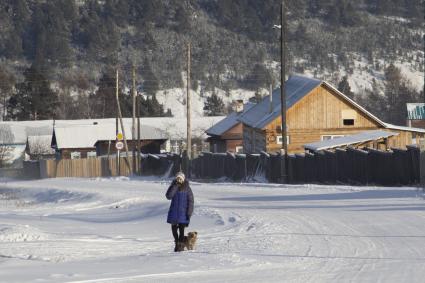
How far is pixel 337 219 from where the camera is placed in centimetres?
2116

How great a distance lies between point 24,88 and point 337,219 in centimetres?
9441

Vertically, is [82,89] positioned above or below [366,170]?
above

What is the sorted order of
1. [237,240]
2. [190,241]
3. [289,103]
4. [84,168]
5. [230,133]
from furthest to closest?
[230,133] → [84,168] → [289,103] → [237,240] → [190,241]

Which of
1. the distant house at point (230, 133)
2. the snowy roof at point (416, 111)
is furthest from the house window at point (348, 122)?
the snowy roof at point (416, 111)

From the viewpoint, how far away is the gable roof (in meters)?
59.0

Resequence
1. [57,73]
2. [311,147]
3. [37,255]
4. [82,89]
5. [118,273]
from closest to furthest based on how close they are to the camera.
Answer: [118,273], [37,255], [311,147], [82,89], [57,73]

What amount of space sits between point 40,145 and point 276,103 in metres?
37.6

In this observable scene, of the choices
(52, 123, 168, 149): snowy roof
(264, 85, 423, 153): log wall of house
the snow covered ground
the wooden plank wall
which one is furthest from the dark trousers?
(52, 123, 168, 149): snowy roof

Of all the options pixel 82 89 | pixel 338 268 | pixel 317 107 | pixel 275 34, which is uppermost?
pixel 275 34

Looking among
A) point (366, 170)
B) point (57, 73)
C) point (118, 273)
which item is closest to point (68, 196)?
point (366, 170)

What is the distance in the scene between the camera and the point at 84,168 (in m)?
68.9

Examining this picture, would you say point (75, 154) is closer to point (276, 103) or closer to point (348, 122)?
point (276, 103)

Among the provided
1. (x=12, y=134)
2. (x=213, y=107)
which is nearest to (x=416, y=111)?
(x=12, y=134)

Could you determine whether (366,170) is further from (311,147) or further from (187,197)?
(187,197)
